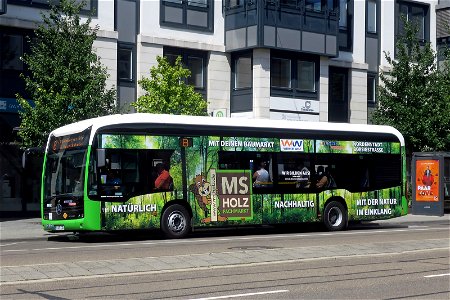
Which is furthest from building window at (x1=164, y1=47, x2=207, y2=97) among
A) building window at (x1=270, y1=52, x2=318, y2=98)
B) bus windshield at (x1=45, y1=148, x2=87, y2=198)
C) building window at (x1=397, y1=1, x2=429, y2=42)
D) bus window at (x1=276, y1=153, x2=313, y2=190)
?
bus windshield at (x1=45, y1=148, x2=87, y2=198)

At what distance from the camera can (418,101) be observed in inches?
1543

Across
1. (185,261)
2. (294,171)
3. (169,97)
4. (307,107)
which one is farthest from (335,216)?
(307,107)

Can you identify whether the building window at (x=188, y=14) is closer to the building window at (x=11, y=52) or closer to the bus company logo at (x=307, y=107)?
the bus company logo at (x=307, y=107)

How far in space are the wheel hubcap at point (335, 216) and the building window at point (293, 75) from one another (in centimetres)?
1369

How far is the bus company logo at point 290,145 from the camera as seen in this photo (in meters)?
23.9

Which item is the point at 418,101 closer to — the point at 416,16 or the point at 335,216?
the point at 416,16

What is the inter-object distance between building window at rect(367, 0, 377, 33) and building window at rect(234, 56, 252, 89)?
8.95 m

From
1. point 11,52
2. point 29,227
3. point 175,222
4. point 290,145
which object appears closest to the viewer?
point 175,222

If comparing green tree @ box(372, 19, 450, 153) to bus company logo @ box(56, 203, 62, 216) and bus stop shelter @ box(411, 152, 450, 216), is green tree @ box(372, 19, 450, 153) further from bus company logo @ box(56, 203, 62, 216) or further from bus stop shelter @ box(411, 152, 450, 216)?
bus company logo @ box(56, 203, 62, 216)

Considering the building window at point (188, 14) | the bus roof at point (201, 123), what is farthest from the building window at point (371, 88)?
the bus roof at point (201, 123)

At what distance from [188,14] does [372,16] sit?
39.0 ft

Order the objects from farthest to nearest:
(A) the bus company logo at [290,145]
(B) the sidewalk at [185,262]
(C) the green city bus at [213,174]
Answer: (A) the bus company logo at [290,145], (C) the green city bus at [213,174], (B) the sidewalk at [185,262]

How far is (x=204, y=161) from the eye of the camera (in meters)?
22.4

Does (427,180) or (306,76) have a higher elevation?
(306,76)
